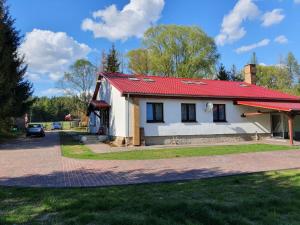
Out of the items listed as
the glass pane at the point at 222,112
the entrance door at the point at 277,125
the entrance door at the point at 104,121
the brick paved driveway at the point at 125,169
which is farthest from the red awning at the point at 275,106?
the entrance door at the point at 104,121

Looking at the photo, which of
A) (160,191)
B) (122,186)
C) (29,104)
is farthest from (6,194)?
(29,104)

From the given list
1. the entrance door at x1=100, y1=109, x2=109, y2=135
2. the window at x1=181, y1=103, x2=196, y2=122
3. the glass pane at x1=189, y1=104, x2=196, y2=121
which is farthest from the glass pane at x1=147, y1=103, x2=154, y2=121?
the entrance door at x1=100, y1=109, x2=109, y2=135

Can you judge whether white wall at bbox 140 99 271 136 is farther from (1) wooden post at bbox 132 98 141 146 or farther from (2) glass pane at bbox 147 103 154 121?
(1) wooden post at bbox 132 98 141 146

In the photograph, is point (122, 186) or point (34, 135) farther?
point (34, 135)

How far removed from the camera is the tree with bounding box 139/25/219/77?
1795 inches

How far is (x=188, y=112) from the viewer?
21500 millimetres

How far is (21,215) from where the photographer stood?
5.38 metres

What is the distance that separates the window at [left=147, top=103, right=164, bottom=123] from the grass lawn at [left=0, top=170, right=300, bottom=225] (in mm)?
11965

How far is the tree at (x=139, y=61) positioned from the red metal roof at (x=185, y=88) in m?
22.3

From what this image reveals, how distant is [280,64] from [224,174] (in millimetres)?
48930

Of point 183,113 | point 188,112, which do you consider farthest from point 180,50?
point 183,113

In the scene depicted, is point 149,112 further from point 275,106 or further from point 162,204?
point 162,204

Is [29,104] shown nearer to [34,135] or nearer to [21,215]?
[34,135]

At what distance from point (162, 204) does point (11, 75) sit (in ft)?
82.2
